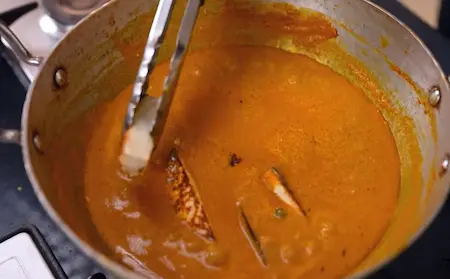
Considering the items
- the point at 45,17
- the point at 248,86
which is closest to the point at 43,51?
the point at 45,17

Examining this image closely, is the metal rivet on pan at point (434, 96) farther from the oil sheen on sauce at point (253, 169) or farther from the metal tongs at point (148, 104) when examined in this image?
the metal tongs at point (148, 104)

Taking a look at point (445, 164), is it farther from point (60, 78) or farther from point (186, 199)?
point (60, 78)

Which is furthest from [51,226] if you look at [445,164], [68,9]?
[445,164]

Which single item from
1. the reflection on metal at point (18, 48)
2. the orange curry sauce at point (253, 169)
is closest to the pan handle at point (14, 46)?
the reflection on metal at point (18, 48)

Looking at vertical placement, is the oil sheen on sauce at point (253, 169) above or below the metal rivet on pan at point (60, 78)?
below

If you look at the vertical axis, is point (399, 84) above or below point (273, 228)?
above

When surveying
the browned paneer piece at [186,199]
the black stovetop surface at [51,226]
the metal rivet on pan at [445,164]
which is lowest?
the black stovetop surface at [51,226]

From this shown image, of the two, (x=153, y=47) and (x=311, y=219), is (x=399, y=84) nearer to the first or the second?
(x=311, y=219)

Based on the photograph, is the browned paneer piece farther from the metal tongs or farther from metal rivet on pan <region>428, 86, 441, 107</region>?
metal rivet on pan <region>428, 86, 441, 107</region>
